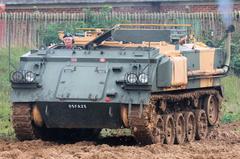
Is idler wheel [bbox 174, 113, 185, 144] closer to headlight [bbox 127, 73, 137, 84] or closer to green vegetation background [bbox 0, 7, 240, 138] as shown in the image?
→ headlight [bbox 127, 73, 137, 84]

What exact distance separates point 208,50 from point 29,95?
4744 mm

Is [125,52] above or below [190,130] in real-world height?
above

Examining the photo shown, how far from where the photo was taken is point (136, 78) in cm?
1778

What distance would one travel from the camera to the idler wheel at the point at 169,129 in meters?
19.2

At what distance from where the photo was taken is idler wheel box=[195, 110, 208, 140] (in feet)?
69.4

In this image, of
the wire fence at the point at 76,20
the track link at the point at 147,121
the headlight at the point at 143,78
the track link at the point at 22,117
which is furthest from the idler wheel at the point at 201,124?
the wire fence at the point at 76,20

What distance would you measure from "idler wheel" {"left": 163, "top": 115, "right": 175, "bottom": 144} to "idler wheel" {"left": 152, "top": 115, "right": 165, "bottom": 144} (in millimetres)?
174

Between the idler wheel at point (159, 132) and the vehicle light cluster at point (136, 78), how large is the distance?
3.48ft

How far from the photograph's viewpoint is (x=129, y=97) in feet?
58.4

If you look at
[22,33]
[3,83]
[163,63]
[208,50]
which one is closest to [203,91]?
[208,50]

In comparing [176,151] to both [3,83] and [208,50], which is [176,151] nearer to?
[208,50]

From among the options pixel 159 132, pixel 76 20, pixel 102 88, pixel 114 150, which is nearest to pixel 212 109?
pixel 159 132

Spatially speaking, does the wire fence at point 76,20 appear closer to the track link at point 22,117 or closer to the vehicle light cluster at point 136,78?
the track link at point 22,117

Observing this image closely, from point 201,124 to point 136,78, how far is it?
Answer: 160 inches
